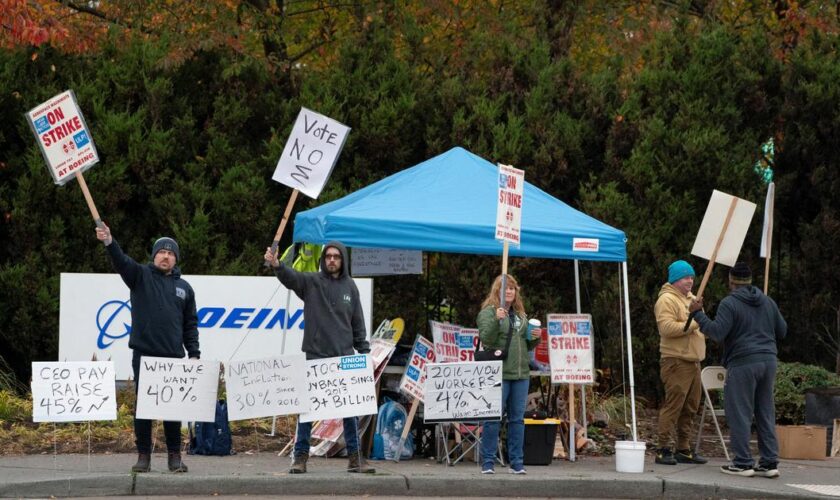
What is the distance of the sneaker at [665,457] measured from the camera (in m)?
11.9

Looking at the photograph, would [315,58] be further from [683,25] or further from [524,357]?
[524,357]

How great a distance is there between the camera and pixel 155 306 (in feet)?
32.2

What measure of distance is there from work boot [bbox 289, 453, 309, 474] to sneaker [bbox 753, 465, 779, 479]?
3971 millimetres

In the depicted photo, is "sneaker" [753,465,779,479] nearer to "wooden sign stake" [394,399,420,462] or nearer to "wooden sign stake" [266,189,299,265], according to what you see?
"wooden sign stake" [394,399,420,462]

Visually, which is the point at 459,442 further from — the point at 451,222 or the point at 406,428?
the point at 451,222

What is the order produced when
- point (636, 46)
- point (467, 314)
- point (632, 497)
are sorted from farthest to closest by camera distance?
point (636, 46) < point (467, 314) < point (632, 497)

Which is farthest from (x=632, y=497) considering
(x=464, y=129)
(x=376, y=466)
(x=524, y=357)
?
(x=464, y=129)

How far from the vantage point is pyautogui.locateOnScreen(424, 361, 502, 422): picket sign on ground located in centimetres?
1063

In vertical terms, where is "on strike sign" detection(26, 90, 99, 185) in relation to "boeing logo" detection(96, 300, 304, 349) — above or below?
above

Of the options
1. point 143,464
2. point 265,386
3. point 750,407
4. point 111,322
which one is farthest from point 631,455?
point 111,322

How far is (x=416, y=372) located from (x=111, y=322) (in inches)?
168

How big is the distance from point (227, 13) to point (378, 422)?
29.5 ft

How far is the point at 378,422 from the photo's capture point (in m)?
11.6

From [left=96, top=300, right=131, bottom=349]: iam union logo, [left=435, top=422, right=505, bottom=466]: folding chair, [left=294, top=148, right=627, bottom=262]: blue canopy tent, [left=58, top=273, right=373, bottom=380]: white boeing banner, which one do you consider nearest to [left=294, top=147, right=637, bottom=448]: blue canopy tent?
[left=294, top=148, right=627, bottom=262]: blue canopy tent
